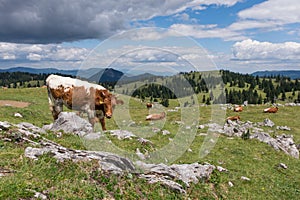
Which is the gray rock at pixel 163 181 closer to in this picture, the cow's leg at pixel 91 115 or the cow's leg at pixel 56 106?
the cow's leg at pixel 91 115

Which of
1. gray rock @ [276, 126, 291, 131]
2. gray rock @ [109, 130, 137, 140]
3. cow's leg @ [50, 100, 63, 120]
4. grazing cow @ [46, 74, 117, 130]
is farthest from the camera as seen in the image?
gray rock @ [276, 126, 291, 131]

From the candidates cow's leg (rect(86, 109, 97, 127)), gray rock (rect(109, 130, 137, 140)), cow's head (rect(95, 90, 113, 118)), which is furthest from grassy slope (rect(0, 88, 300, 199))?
cow's leg (rect(86, 109, 97, 127))

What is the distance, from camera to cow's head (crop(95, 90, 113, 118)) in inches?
787

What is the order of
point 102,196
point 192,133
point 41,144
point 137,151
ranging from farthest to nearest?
point 192,133
point 137,151
point 41,144
point 102,196

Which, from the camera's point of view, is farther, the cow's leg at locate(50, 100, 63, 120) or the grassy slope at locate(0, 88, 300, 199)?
the cow's leg at locate(50, 100, 63, 120)

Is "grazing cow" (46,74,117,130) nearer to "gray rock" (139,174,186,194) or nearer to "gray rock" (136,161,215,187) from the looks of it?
"gray rock" (136,161,215,187)

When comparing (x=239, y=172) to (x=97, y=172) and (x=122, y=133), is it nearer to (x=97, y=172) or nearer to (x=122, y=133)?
(x=122, y=133)

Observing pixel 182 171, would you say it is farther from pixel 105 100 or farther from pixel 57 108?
→ pixel 57 108


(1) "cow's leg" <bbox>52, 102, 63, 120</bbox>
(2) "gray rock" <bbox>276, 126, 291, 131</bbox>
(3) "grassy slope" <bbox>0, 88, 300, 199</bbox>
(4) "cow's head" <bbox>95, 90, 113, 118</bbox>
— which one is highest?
(4) "cow's head" <bbox>95, 90, 113, 118</bbox>

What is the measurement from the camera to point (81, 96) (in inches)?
776

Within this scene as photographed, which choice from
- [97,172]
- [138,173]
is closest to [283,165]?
[138,173]

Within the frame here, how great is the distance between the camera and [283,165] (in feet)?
65.0

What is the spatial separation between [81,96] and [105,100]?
A: 1793 mm

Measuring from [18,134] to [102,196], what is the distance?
19.7 ft
